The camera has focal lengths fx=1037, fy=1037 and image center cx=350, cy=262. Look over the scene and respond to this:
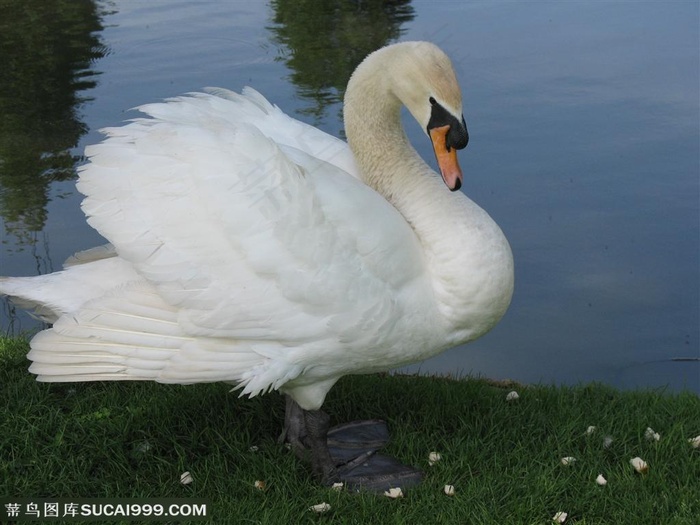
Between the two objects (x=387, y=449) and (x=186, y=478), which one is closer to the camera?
(x=186, y=478)

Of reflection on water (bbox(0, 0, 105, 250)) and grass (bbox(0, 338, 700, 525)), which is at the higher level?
grass (bbox(0, 338, 700, 525))

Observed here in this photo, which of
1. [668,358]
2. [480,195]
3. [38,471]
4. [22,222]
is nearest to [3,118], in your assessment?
[22,222]

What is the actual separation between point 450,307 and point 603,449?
3.45ft

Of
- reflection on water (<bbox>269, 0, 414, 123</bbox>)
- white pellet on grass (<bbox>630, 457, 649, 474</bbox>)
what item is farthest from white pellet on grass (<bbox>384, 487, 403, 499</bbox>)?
reflection on water (<bbox>269, 0, 414, 123</bbox>)

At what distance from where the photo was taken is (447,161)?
392cm

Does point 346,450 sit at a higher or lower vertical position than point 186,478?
lower

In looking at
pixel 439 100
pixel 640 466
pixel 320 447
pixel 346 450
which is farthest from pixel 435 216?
pixel 640 466

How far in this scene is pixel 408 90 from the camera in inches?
160

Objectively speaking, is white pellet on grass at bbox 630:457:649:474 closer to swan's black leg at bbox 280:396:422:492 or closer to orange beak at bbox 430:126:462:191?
swan's black leg at bbox 280:396:422:492

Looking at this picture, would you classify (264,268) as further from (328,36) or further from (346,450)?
(328,36)

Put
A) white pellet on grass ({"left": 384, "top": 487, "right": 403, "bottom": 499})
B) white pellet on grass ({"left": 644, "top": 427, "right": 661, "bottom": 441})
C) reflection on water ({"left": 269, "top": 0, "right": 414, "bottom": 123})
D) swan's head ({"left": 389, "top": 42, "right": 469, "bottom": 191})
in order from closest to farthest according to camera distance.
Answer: swan's head ({"left": 389, "top": 42, "right": 469, "bottom": 191}) → white pellet on grass ({"left": 384, "top": 487, "right": 403, "bottom": 499}) → white pellet on grass ({"left": 644, "top": 427, "right": 661, "bottom": 441}) → reflection on water ({"left": 269, "top": 0, "right": 414, "bottom": 123})

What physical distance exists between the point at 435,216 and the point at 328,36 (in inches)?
254

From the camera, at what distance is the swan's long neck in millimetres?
3916

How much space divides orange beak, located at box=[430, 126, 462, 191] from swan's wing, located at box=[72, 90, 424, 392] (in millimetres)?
265
